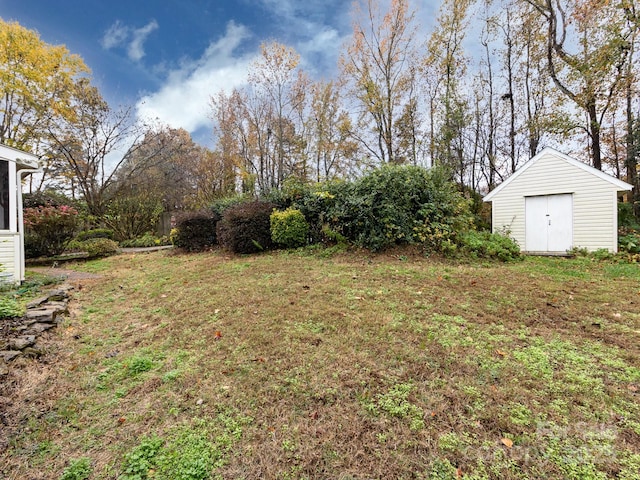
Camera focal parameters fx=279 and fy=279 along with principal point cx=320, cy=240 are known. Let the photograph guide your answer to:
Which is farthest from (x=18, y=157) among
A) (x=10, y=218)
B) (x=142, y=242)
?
(x=142, y=242)

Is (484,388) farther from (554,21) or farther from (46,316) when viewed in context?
(554,21)

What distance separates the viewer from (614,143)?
12.2 metres

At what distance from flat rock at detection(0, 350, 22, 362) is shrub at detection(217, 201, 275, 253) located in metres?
4.96

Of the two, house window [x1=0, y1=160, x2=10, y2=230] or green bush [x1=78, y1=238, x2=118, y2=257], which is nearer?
house window [x1=0, y1=160, x2=10, y2=230]

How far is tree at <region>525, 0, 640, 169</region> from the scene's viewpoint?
9.57 m

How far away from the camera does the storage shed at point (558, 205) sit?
784 cm

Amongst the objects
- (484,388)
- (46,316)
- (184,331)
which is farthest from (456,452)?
(46,316)

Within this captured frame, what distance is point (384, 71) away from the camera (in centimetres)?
1384

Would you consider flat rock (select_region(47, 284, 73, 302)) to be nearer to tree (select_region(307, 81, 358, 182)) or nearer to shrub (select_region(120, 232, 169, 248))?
shrub (select_region(120, 232, 169, 248))

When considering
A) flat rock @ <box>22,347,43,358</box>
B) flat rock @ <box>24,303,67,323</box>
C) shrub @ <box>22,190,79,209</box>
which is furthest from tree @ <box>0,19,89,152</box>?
flat rock @ <box>22,347,43,358</box>

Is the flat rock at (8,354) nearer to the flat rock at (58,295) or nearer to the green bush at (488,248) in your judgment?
the flat rock at (58,295)

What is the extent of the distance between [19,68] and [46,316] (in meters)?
16.5

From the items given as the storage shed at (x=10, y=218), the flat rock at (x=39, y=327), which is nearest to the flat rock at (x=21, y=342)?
the flat rock at (x=39, y=327)

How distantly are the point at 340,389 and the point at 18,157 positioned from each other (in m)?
7.27
